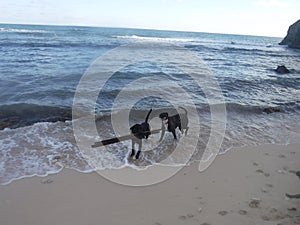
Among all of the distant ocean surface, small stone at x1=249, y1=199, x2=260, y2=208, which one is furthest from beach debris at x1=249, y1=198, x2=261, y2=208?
the distant ocean surface

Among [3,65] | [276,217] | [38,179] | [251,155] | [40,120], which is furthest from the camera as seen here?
[3,65]

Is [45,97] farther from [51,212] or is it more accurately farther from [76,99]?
[51,212]

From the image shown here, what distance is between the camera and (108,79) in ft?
46.4

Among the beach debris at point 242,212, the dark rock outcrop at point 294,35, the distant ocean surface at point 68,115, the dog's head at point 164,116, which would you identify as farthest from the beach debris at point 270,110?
the dark rock outcrop at point 294,35

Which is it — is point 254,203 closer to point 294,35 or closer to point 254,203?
point 254,203

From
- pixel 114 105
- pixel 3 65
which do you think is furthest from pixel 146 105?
pixel 3 65

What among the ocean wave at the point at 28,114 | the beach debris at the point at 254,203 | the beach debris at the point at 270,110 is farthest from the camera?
the beach debris at the point at 270,110

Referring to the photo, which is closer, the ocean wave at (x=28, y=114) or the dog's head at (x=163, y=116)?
the dog's head at (x=163, y=116)

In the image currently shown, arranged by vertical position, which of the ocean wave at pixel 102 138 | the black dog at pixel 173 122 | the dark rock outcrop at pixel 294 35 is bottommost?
the ocean wave at pixel 102 138

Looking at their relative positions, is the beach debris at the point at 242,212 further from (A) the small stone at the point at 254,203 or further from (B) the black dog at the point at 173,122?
(B) the black dog at the point at 173,122

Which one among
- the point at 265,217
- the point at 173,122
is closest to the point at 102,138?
the point at 173,122

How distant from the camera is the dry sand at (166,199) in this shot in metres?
4.02

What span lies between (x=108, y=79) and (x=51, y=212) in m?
10.4

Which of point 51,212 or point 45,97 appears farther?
point 45,97
